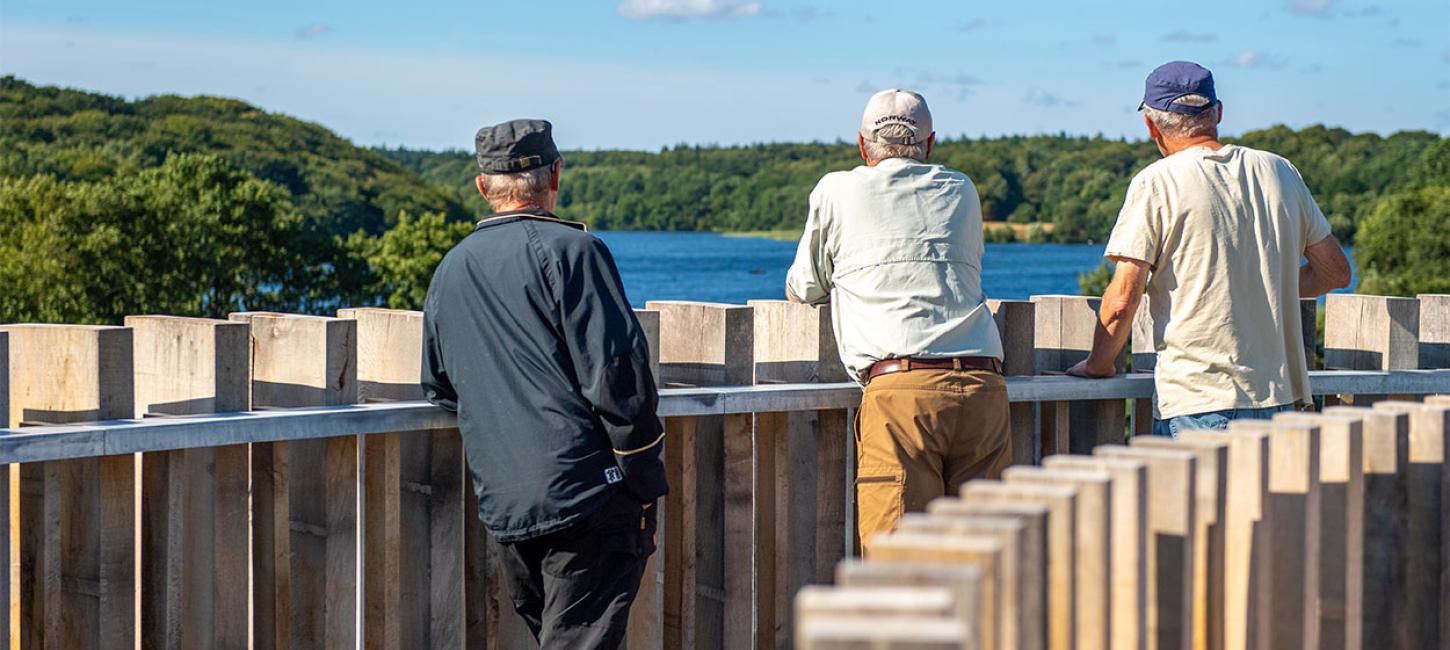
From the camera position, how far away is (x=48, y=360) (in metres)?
3.73

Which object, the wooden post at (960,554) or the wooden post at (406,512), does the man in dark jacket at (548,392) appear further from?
the wooden post at (960,554)

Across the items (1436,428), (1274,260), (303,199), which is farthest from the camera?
(303,199)

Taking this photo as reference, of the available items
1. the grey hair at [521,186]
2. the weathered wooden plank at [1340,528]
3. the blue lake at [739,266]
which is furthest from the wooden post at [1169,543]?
the blue lake at [739,266]

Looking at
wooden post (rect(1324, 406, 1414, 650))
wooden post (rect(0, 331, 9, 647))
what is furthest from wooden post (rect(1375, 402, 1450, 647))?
wooden post (rect(0, 331, 9, 647))

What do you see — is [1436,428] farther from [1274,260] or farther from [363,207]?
[363,207]

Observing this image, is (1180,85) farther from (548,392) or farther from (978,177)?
(978,177)

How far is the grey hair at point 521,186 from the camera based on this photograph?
4102mm

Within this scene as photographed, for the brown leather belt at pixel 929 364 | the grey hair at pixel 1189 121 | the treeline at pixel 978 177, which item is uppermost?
the treeline at pixel 978 177

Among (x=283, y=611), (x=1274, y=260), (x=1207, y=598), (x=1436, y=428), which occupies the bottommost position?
(x=283, y=611)

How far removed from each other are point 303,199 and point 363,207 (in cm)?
471

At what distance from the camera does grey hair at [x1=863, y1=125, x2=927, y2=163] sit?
14.8ft

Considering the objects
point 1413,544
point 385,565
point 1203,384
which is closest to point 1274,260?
point 1203,384

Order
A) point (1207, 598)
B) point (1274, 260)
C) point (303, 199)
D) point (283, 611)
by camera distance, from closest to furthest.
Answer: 1. point (1207, 598)
2. point (283, 611)
3. point (1274, 260)
4. point (303, 199)

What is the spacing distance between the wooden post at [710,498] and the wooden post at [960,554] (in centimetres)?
274
